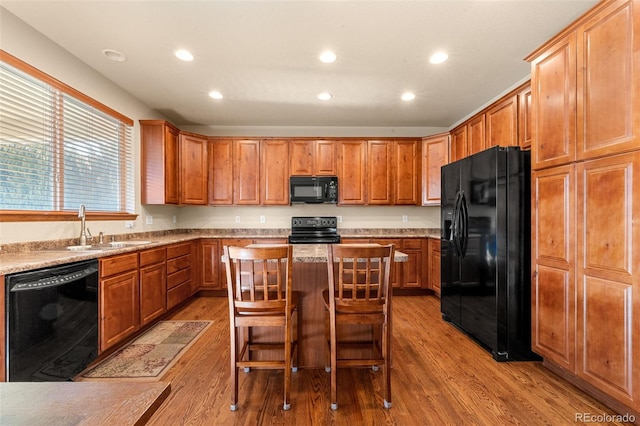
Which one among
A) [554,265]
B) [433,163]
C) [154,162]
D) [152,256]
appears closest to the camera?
[554,265]

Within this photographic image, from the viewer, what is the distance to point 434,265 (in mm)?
4188

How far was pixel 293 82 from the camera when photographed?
10.5 feet

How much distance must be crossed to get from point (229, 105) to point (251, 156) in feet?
2.86

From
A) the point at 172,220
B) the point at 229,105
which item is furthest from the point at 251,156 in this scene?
the point at 172,220

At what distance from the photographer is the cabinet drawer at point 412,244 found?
14.2 ft

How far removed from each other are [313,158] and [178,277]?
2.53 metres

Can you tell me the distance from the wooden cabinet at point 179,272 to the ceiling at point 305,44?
191 centimetres

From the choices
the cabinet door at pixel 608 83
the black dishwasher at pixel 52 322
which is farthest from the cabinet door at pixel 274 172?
the cabinet door at pixel 608 83

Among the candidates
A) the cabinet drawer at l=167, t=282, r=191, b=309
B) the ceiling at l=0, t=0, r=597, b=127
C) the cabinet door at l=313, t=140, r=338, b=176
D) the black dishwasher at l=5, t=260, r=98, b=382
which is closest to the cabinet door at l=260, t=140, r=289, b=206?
the cabinet door at l=313, t=140, r=338, b=176

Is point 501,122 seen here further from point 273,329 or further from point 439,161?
point 273,329

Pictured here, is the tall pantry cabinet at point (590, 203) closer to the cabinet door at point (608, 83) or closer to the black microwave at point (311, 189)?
the cabinet door at point (608, 83)

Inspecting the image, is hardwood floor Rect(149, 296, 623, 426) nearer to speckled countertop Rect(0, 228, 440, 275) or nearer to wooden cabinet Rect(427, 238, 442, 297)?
speckled countertop Rect(0, 228, 440, 275)

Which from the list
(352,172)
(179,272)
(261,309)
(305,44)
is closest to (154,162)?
(179,272)

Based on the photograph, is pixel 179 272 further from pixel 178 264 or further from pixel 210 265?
pixel 210 265
